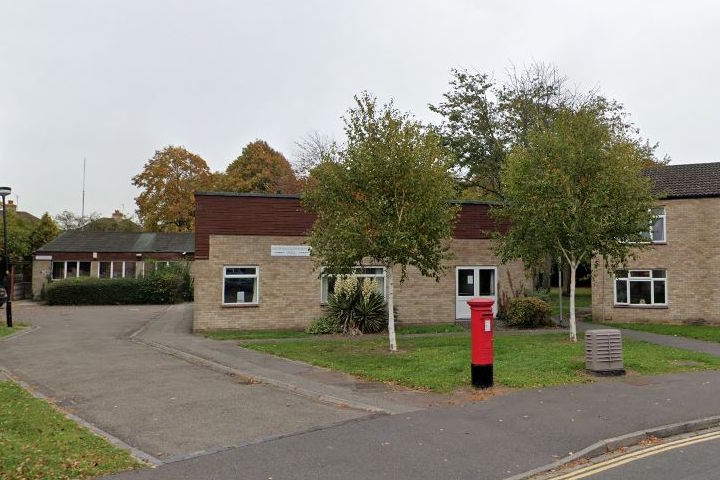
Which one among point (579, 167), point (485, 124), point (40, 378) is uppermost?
point (485, 124)

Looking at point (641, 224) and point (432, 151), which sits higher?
point (432, 151)

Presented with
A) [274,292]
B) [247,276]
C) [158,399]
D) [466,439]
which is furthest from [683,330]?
[158,399]

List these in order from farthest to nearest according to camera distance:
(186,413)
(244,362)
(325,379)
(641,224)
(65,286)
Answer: (65,286), (641,224), (244,362), (325,379), (186,413)

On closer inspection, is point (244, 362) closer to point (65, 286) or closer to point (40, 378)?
point (40, 378)

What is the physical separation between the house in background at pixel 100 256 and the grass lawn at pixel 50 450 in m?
33.3

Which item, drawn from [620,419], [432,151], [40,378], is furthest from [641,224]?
[40,378]

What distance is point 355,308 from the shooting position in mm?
18906

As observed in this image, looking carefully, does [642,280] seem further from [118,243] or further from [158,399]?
[118,243]

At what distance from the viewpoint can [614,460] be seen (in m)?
6.41

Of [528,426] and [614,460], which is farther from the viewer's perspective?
[528,426]

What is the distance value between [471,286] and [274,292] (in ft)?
24.3

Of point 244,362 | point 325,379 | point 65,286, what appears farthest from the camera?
point 65,286

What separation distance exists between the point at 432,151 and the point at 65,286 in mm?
27608

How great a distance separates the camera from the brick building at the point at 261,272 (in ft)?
64.7
